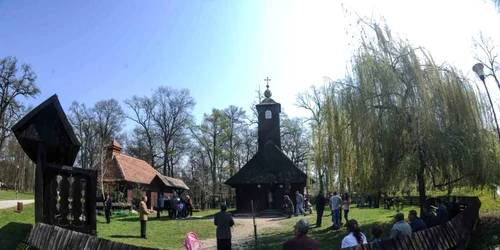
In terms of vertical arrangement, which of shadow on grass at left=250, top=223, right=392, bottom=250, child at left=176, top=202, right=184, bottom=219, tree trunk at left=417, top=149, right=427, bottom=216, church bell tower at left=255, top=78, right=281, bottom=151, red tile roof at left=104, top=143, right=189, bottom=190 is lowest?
shadow on grass at left=250, top=223, right=392, bottom=250

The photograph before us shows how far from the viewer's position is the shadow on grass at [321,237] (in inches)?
515

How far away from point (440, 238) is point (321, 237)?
7793mm

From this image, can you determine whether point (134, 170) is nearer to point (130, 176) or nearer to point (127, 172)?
point (127, 172)

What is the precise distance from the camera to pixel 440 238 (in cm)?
730

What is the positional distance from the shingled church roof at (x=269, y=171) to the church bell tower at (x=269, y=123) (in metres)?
1.47

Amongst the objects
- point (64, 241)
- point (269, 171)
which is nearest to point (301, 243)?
point (64, 241)

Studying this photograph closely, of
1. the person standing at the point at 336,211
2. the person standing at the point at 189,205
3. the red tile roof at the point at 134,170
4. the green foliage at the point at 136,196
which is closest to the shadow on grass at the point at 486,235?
the person standing at the point at 336,211

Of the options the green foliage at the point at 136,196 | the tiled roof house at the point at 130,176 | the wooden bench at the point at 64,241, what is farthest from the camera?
the tiled roof house at the point at 130,176

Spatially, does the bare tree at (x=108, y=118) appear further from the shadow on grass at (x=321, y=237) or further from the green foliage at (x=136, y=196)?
the shadow on grass at (x=321, y=237)

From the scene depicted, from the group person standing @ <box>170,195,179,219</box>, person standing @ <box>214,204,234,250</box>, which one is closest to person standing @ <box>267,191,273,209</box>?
person standing @ <box>170,195,179,219</box>

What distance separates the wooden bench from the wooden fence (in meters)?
3.22

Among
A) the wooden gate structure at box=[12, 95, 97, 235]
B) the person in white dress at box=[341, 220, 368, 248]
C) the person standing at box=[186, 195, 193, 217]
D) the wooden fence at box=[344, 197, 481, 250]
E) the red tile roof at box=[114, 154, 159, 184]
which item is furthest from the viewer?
the red tile roof at box=[114, 154, 159, 184]

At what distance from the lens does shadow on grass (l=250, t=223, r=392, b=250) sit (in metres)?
13.1

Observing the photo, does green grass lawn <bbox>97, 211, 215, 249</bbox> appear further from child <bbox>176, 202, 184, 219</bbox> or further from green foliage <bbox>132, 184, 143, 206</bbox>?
green foliage <bbox>132, 184, 143, 206</bbox>
